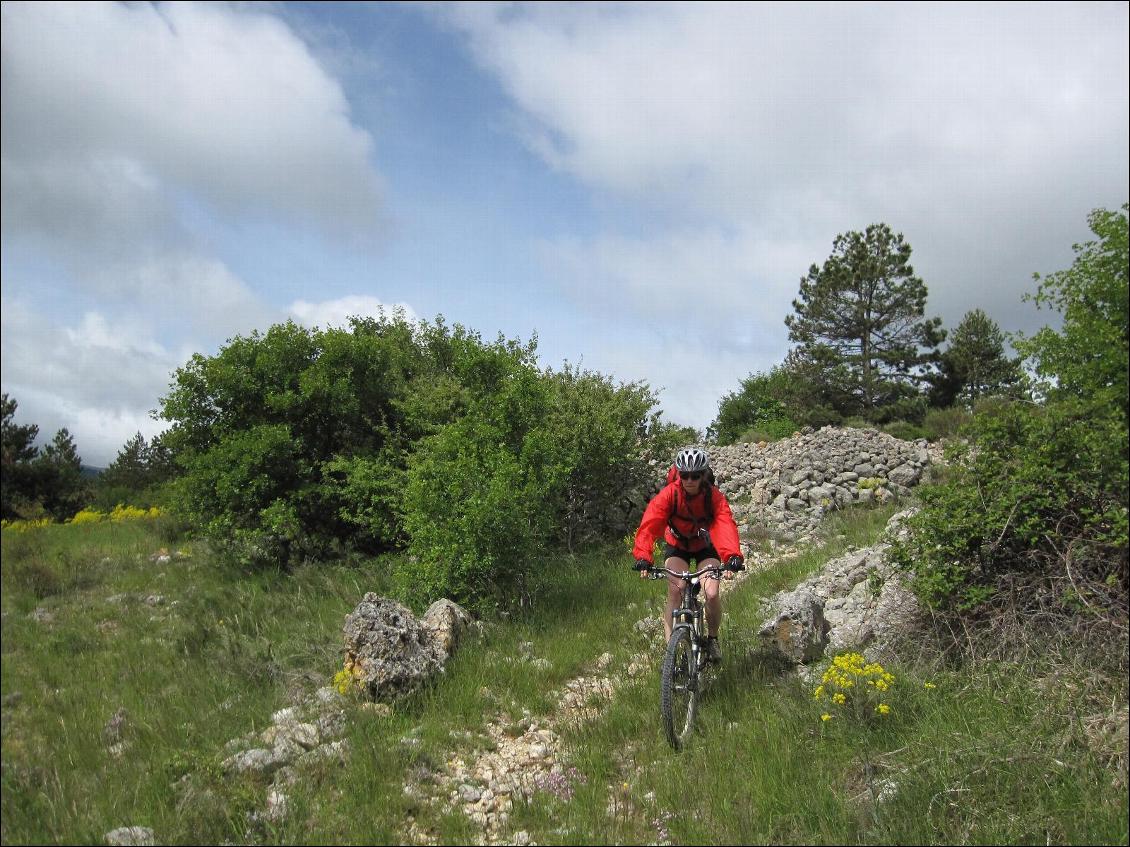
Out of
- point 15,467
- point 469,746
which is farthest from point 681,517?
point 15,467

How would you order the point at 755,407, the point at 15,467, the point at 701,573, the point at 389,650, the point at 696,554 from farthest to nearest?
the point at 755,407, the point at 696,554, the point at 389,650, the point at 701,573, the point at 15,467

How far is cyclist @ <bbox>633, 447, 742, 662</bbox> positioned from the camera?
5.73 metres

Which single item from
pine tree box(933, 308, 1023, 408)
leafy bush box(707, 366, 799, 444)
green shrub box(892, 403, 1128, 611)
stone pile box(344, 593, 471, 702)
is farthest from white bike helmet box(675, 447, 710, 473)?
pine tree box(933, 308, 1023, 408)

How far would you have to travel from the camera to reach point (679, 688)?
5.21 meters

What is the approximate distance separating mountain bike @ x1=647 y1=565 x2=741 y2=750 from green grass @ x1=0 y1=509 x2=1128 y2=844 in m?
0.16

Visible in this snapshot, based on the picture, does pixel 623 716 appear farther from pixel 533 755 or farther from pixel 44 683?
pixel 44 683

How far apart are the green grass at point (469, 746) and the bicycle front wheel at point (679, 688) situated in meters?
0.15

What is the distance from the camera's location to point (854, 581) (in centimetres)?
813

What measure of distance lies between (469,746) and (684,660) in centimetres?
185

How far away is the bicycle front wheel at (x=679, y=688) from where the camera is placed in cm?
500

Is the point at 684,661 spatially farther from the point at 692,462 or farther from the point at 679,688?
the point at 692,462

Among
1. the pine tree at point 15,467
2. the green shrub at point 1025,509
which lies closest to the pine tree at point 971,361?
the green shrub at point 1025,509

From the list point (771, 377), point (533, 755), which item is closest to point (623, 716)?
point (533, 755)

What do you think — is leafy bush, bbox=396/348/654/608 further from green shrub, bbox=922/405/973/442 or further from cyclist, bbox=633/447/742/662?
green shrub, bbox=922/405/973/442
